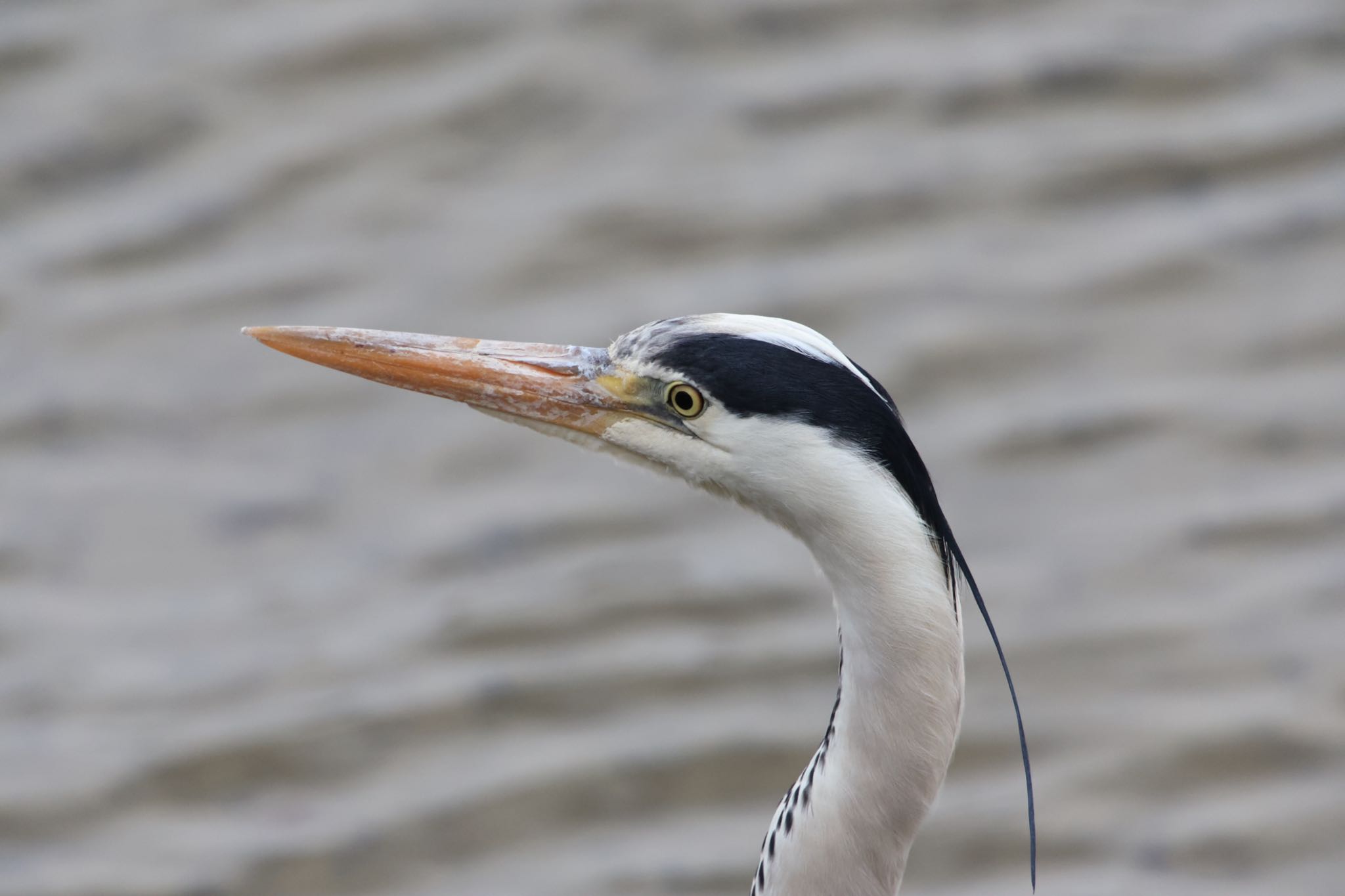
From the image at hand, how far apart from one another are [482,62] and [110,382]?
1.76m

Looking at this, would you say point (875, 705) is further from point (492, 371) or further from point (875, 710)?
point (492, 371)

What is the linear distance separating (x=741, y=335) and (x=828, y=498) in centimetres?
25

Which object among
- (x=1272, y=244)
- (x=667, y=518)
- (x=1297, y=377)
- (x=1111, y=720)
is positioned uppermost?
(x=1272, y=244)

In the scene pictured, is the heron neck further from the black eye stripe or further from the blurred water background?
the blurred water background

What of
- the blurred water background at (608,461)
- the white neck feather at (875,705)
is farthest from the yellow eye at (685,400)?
the blurred water background at (608,461)

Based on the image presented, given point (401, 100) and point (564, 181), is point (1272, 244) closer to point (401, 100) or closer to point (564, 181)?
A: point (564, 181)

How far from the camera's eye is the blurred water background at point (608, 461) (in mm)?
4000

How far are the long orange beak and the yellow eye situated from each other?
51 millimetres

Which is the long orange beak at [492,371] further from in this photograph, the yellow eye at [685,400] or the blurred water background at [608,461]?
the blurred water background at [608,461]

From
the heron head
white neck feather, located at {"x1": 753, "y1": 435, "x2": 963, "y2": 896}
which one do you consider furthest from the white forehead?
white neck feather, located at {"x1": 753, "y1": 435, "x2": 963, "y2": 896}

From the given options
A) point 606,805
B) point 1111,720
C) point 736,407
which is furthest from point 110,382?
point 736,407

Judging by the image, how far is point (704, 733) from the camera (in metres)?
4.12

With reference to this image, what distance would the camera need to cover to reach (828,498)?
2.17 metres

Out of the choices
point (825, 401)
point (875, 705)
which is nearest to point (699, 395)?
point (825, 401)
